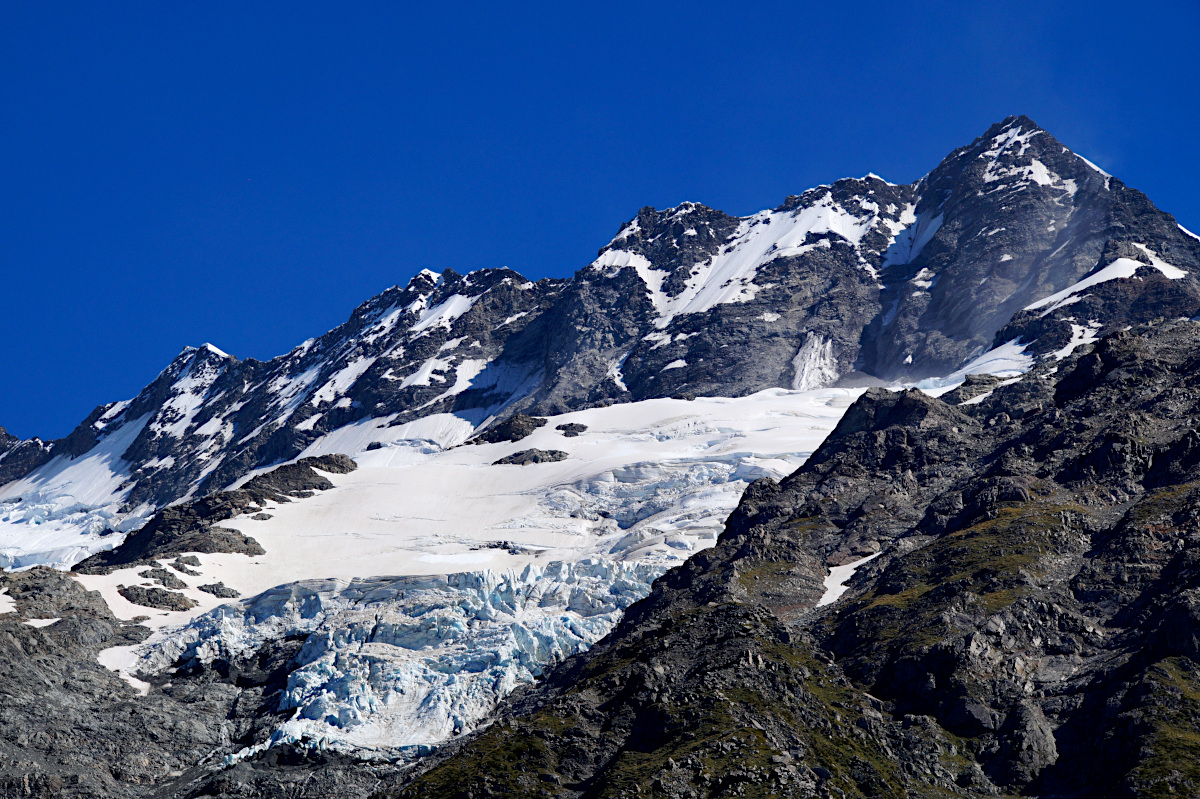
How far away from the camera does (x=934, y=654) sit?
288ft

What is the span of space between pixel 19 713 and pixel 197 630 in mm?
35123

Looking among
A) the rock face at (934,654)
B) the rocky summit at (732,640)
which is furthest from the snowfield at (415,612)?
the rock face at (934,654)

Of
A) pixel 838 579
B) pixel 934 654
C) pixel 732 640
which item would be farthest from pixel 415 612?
pixel 934 654

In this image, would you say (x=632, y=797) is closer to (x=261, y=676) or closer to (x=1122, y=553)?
(x=1122, y=553)

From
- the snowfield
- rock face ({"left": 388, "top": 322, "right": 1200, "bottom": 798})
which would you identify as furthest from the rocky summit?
the snowfield

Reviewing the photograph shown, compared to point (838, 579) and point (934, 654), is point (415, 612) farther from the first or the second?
point (934, 654)

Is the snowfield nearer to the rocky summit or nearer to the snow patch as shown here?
the rocky summit

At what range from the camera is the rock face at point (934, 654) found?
71.6 meters

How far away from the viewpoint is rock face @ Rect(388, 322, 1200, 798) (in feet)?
235

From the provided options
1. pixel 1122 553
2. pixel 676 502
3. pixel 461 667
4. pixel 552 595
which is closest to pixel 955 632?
pixel 1122 553

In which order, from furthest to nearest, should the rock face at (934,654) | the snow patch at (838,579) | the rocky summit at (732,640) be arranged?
the snow patch at (838,579)
the rocky summit at (732,640)
the rock face at (934,654)

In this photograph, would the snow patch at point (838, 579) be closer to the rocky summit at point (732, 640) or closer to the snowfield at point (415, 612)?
the rocky summit at point (732, 640)

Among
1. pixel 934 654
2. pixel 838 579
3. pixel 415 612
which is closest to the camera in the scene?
pixel 934 654

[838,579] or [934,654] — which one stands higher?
[838,579]
